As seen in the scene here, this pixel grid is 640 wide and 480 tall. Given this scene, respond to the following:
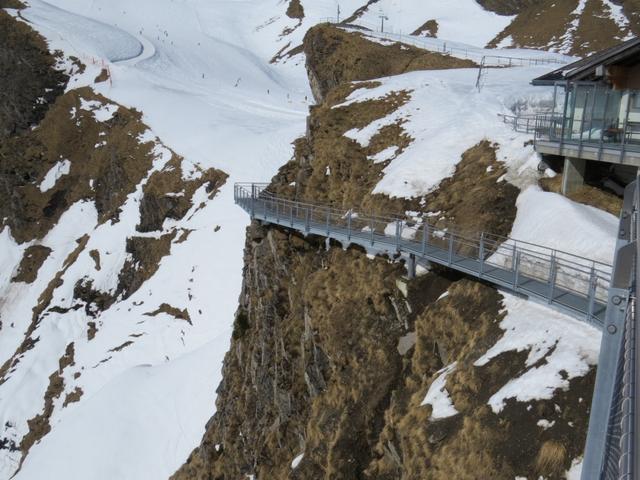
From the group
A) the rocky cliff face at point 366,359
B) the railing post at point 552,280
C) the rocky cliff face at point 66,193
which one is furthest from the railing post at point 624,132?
the rocky cliff face at point 66,193

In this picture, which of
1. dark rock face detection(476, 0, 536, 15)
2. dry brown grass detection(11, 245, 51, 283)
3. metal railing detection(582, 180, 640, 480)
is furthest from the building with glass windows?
dark rock face detection(476, 0, 536, 15)

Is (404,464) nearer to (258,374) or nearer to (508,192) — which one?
(508,192)

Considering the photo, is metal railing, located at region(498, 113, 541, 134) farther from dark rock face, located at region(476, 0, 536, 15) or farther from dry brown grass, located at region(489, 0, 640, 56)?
dark rock face, located at region(476, 0, 536, 15)

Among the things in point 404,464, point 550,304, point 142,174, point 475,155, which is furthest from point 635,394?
point 142,174

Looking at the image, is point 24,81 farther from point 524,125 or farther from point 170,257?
point 524,125

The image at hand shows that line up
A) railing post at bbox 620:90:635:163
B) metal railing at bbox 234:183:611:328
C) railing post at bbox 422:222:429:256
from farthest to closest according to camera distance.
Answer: railing post at bbox 422:222:429:256 < railing post at bbox 620:90:635:163 < metal railing at bbox 234:183:611:328

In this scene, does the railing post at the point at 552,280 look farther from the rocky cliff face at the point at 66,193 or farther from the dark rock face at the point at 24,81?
the dark rock face at the point at 24,81
